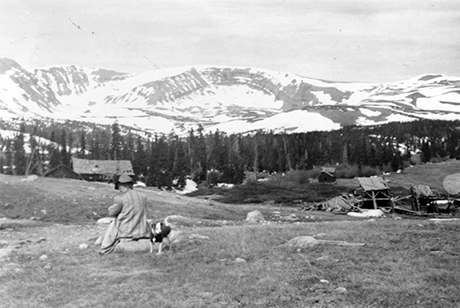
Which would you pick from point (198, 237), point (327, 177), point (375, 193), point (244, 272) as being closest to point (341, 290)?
point (244, 272)

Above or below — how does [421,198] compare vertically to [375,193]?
below

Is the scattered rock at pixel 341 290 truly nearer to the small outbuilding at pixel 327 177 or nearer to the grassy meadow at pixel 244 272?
the grassy meadow at pixel 244 272

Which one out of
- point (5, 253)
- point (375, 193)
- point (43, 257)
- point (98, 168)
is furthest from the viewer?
point (98, 168)

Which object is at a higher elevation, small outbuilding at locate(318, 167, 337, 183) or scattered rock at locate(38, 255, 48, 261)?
scattered rock at locate(38, 255, 48, 261)

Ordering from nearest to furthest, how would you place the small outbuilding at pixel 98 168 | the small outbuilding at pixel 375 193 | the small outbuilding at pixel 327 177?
the small outbuilding at pixel 375 193 < the small outbuilding at pixel 98 168 < the small outbuilding at pixel 327 177

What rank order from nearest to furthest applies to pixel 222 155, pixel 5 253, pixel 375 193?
1. pixel 5 253
2. pixel 375 193
3. pixel 222 155

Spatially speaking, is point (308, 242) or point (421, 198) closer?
point (308, 242)

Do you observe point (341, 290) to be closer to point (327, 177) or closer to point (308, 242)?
point (308, 242)


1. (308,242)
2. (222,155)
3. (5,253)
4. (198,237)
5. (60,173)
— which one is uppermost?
(222,155)

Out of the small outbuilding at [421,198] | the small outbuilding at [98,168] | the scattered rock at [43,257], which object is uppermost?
the scattered rock at [43,257]

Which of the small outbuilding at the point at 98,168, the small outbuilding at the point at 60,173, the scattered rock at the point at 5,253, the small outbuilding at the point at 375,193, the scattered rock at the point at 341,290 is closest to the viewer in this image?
the scattered rock at the point at 341,290

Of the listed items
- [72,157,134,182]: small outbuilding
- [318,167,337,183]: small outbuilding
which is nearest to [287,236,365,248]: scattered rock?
[72,157,134,182]: small outbuilding

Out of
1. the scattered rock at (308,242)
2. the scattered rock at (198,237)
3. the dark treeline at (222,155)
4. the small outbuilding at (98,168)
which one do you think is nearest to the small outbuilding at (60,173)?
the dark treeline at (222,155)

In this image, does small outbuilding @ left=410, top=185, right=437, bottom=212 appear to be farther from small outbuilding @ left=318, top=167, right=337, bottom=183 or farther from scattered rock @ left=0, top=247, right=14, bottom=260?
scattered rock @ left=0, top=247, right=14, bottom=260
